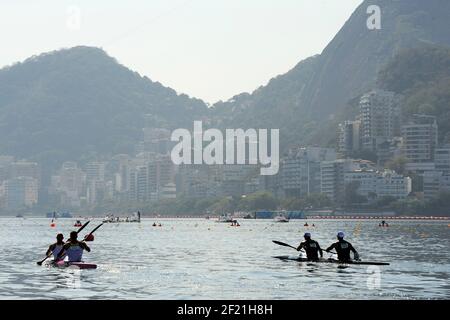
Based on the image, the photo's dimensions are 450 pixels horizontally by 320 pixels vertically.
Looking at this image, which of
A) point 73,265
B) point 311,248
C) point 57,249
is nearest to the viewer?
point 73,265

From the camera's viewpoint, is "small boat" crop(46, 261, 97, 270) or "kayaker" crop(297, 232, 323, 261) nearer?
"small boat" crop(46, 261, 97, 270)

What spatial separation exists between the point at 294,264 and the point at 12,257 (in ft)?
92.5

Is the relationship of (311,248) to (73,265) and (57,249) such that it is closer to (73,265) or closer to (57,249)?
(73,265)

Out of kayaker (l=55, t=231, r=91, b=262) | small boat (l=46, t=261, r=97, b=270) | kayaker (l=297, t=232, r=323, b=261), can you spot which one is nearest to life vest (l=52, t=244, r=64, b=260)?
kayaker (l=55, t=231, r=91, b=262)

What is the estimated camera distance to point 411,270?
2371 inches

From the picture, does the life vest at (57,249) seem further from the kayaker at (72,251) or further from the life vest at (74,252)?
the life vest at (74,252)

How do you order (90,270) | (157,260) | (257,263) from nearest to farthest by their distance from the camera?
1. (90,270)
2. (257,263)
3. (157,260)

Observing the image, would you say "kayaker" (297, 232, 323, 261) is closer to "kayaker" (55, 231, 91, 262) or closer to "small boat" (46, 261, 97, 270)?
"small boat" (46, 261, 97, 270)

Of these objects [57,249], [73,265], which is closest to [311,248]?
[73,265]

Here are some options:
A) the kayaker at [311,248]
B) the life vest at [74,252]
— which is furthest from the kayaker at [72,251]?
the kayaker at [311,248]
